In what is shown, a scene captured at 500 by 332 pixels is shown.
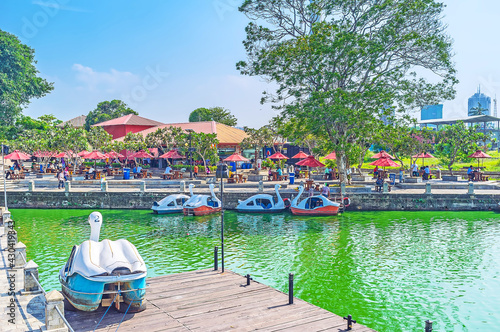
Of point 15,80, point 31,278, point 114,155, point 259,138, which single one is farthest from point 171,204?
point 15,80

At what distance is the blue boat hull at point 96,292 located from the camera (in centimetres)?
980

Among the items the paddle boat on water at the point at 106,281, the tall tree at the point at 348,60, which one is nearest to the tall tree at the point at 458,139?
the tall tree at the point at 348,60

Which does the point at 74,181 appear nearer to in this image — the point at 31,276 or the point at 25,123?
the point at 31,276

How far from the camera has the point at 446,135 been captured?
45094 millimetres

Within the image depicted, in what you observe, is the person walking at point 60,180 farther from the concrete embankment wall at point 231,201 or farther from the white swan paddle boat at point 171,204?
the white swan paddle boat at point 171,204

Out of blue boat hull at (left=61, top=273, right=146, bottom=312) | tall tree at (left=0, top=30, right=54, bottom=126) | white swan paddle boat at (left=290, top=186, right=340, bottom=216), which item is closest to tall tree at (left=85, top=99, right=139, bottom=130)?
tall tree at (left=0, top=30, right=54, bottom=126)

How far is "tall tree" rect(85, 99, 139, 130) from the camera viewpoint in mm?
87875

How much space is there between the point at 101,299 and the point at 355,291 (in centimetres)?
850

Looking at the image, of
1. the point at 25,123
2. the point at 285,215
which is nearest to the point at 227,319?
the point at 285,215

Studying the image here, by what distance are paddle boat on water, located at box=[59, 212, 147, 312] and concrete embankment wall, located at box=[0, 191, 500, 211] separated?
21461 mm

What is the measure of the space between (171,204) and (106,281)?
2046 cm

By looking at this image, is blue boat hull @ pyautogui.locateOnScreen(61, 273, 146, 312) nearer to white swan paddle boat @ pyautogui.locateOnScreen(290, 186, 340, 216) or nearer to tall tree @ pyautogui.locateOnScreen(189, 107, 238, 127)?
white swan paddle boat @ pyautogui.locateOnScreen(290, 186, 340, 216)

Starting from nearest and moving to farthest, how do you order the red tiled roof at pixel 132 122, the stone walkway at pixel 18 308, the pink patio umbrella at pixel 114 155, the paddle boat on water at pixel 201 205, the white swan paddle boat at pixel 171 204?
the stone walkway at pixel 18 308
the paddle boat on water at pixel 201 205
the white swan paddle boat at pixel 171 204
the pink patio umbrella at pixel 114 155
the red tiled roof at pixel 132 122

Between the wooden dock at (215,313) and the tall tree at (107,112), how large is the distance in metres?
81.0
